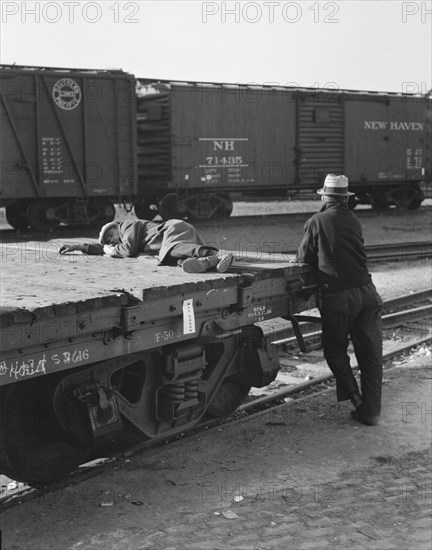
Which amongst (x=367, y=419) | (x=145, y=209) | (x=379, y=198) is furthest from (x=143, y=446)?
(x=379, y=198)

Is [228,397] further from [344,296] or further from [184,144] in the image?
[184,144]

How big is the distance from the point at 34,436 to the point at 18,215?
48.0 feet

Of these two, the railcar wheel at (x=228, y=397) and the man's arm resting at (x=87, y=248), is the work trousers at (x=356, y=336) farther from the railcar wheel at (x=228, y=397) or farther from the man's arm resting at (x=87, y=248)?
the man's arm resting at (x=87, y=248)

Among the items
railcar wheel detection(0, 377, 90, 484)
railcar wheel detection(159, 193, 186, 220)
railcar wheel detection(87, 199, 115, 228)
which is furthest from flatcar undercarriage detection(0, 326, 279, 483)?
railcar wheel detection(159, 193, 186, 220)

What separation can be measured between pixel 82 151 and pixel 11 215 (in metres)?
2.34

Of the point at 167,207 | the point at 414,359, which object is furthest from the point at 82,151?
the point at 414,359

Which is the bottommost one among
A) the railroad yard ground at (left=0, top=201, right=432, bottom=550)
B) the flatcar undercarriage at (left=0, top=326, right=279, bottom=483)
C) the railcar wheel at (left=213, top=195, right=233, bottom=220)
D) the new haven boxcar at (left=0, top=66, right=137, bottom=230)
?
the railroad yard ground at (left=0, top=201, right=432, bottom=550)

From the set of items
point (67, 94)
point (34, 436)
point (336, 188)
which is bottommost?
point (34, 436)

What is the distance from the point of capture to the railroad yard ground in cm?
470

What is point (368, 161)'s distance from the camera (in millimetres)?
25203

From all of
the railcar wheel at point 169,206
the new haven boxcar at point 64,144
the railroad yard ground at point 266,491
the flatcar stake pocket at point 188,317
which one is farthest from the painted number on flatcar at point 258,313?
the railcar wheel at point 169,206

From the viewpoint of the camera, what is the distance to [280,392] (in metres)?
7.55

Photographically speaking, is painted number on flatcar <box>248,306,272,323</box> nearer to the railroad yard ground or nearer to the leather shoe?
the railroad yard ground

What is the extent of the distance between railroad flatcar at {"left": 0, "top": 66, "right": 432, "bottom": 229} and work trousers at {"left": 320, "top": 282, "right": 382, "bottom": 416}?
12620mm
